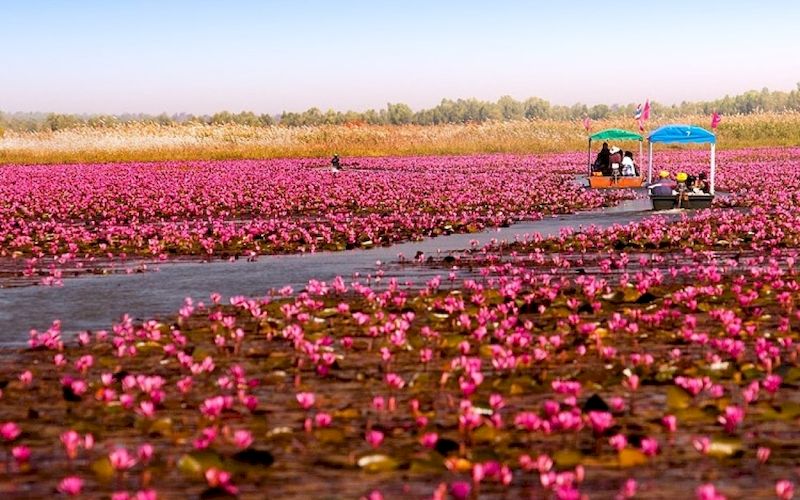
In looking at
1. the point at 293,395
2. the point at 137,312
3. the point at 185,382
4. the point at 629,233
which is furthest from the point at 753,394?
the point at 629,233

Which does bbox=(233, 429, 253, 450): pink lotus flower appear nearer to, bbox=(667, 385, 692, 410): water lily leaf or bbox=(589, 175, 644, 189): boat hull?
bbox=(667, 385, 692, 410): water lily leaf

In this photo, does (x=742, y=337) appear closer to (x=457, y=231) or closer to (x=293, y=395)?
(x=293, y=395)

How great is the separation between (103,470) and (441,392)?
335 cm

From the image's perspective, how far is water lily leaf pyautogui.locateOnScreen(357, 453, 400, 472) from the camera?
25.3ft

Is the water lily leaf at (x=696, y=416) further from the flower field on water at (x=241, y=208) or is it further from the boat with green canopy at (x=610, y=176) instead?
the boat with green canopy at (x=610, y=176)

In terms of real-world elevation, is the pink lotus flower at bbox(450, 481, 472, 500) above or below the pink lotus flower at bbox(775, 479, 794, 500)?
above

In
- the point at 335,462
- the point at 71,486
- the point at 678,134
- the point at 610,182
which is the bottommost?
the point at 610,182

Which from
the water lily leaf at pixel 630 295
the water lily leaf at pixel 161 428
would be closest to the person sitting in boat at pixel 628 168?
the water lily leaf at pixel 630 295

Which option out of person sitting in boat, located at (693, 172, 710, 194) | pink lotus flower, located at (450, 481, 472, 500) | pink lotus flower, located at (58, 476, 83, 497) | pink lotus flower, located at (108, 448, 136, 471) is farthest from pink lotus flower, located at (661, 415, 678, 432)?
person sitting in boat, located at (693, 172, 710, 194)

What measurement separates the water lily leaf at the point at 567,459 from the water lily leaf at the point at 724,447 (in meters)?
0.94

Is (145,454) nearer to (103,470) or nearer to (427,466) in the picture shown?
(103,470)

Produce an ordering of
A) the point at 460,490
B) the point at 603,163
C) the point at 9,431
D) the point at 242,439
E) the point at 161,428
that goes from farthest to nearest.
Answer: the point at 603,163 < the point at 161,428 < the point at 9,431 < the point at 242,439 < the point at 460,490

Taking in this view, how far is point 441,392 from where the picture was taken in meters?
10.0

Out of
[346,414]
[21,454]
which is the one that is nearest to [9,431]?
[21,454]
